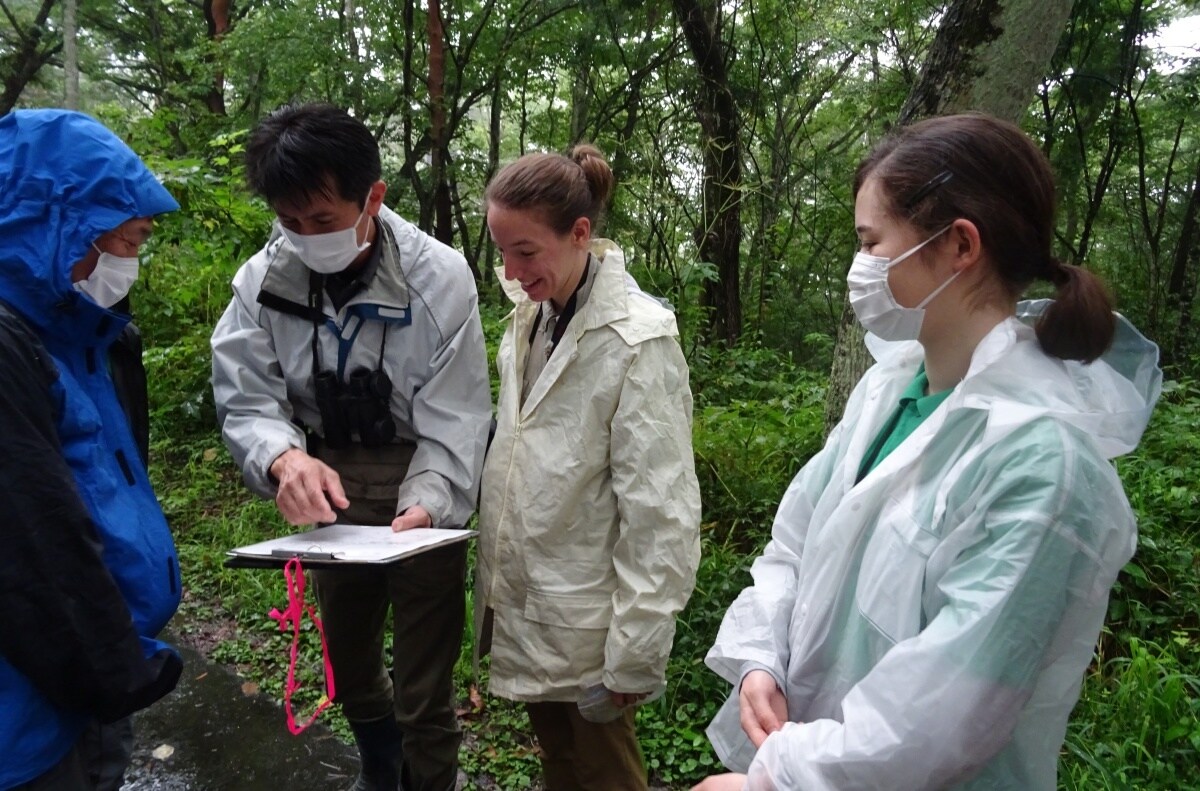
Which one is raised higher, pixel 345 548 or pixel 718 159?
pixel 718 159

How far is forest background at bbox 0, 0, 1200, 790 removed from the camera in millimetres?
3016

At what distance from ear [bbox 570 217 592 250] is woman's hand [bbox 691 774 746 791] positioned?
1.34 meters

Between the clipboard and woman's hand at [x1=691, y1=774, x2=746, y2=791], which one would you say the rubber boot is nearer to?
the clipboard

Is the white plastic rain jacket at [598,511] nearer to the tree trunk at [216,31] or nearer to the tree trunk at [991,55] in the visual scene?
the tree trunk at [991,55]

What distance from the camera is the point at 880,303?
1.31 meters

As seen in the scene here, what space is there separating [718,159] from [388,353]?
548 cm

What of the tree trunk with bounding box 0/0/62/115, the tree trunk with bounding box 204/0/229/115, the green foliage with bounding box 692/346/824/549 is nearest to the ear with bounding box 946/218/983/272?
the green foliage with bounding box 692/346/824/549

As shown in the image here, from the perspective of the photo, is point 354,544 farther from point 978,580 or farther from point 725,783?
point 978,580

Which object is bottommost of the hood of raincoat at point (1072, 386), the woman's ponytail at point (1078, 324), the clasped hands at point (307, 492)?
the clasped hands at point (307, 492)

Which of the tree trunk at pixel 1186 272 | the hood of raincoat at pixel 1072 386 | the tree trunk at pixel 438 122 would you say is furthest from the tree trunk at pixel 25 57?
the tree trunk at pixel 1186 272

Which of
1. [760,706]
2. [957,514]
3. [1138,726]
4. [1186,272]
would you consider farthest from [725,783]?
[1186,272]

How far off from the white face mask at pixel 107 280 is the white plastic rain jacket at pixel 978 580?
5.04ft

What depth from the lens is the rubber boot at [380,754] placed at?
2.55 m

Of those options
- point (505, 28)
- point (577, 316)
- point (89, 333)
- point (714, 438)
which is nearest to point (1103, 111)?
point (505, 28)
